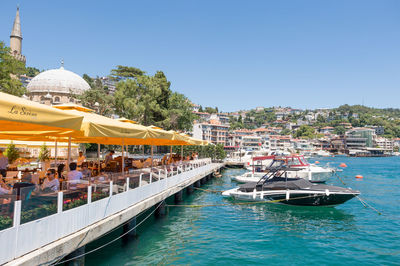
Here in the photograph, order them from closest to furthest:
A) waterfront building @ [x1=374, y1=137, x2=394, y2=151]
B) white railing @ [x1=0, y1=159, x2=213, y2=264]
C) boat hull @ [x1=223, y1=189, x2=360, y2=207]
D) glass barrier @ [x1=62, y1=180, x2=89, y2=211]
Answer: white railing @ [x1=0, y1=159, x2=213, y2=264]
glass barrier @ [x1=62, y1=180, x2=89, y2=211]
boat hull @ [x1=223, y1=189, x2=360, y2=207]
waterfront building @ [x1=374, y1=137, x2=394, y2=151]

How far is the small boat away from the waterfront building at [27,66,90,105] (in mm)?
60836

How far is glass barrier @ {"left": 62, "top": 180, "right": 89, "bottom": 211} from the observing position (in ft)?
22.9

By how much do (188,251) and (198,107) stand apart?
18264cm

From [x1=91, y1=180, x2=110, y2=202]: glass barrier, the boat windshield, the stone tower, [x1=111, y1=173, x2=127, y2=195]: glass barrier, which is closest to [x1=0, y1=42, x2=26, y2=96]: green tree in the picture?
[x1=111, y1=173, x2=127, y2=195]: glass barrier

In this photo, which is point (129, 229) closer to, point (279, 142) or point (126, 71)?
point (126, 71)

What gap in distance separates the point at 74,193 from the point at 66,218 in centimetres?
64

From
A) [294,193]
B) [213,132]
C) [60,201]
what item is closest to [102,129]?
[60,201]

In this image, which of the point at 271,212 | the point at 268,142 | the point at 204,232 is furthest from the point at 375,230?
the point at 268,142

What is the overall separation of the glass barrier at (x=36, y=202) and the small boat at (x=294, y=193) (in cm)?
1474

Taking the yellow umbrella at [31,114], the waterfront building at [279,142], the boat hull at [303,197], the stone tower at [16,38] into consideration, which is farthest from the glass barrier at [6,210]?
the waterfront building at [279,142]

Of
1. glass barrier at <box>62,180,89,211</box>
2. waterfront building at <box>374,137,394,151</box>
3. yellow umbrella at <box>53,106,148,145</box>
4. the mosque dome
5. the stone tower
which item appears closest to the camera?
glass barrier at <box>62,180,89,211</box>

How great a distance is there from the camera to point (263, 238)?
12672mm

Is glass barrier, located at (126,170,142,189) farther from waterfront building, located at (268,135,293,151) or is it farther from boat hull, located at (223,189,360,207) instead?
waterfront building, located at (268,135,293,151)

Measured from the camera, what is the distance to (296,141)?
15750 cm
